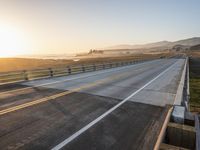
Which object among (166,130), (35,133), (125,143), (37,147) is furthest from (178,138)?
(35,133)

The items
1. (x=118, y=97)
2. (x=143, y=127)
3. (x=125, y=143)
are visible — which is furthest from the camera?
(x=118, y=97)

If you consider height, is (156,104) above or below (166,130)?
below

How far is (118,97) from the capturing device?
11336mm

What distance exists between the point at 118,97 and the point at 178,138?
20.0ft

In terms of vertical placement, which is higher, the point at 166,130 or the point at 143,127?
the point at 166,130

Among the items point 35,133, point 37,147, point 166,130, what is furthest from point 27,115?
point 166,130

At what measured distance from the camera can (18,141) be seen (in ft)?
18.2

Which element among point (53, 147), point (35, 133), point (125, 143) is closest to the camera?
point (53, 147)

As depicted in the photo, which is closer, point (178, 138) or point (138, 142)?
point (178, 138)

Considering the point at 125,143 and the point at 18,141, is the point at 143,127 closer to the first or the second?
the point at 125,143

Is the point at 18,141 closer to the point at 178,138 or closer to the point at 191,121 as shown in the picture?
the point at 178,138

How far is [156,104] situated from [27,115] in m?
6.38

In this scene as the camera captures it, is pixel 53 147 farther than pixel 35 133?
No

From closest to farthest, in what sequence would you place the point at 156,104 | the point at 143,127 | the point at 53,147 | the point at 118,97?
the point at 53,147
the point at 143,127
the point at 156,104
the point at 118,97
